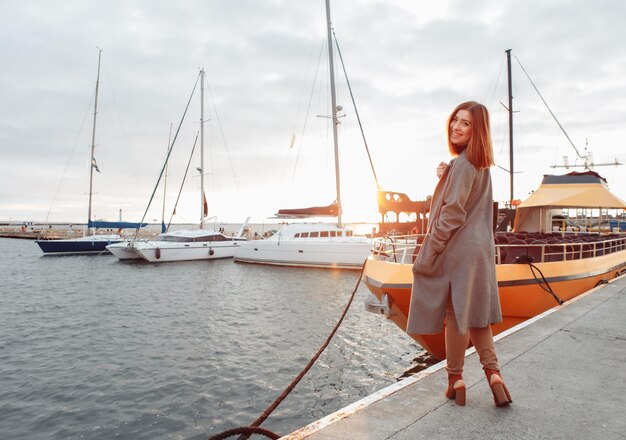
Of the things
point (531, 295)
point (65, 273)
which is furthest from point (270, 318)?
point (65, 273)

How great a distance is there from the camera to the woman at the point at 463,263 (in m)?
2.70

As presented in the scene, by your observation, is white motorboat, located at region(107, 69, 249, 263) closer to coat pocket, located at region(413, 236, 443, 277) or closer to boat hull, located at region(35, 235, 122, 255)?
boat hull, located at region(35, 235, 122, 255)

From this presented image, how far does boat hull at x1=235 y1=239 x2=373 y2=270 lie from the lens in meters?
26.0

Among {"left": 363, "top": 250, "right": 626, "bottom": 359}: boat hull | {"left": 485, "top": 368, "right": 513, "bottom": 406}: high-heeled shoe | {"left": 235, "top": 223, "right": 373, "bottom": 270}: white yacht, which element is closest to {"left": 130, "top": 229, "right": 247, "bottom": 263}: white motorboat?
{"left": 235, "top": 223, "right": 373, "bottom": 270}: white yacht

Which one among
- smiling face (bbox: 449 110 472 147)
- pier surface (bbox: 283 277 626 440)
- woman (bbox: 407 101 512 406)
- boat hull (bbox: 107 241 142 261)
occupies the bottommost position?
boat hull (bbox: 107 241 142 261)

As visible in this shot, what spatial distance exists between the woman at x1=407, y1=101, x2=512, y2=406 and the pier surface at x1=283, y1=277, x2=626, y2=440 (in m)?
0.20

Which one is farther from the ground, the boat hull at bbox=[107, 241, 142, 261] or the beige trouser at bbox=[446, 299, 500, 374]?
the beige trouser at bbox=[446, 299, 500, 374]

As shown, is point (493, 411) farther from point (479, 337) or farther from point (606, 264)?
point (606, 264)

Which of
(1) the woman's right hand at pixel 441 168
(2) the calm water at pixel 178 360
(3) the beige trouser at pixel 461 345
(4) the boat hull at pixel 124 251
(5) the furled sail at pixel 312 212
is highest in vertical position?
→ (5) the furled sail at pixel 312 212

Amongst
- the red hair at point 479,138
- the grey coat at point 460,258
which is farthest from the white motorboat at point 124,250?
the red hair at point 479,138

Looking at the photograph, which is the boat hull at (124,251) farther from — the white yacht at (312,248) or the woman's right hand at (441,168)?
the woman's right hand at (441,168)

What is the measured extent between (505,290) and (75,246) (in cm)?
4195

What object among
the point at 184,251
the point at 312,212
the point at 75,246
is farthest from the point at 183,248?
the point at 75,246

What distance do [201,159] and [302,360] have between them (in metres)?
32.4
